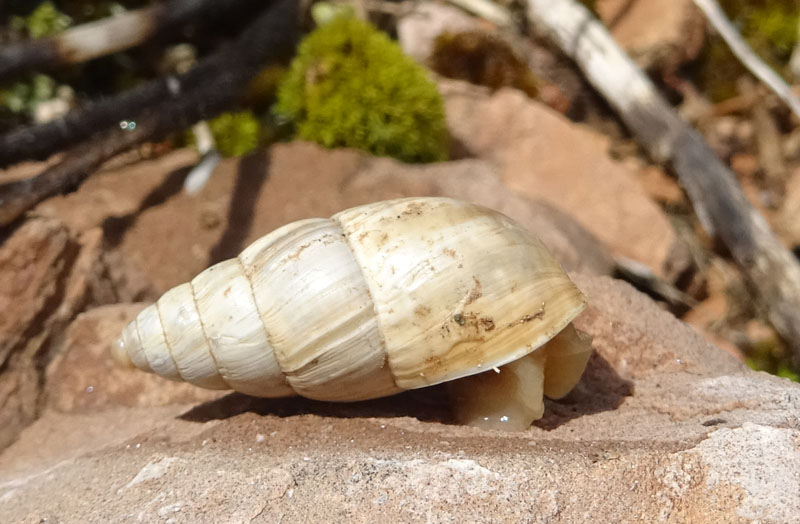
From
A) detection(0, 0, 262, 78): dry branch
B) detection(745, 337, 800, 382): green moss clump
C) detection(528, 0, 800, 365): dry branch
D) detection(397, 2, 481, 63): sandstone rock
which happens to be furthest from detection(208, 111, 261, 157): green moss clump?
detection(745, 337, 800, 382): green moss clump

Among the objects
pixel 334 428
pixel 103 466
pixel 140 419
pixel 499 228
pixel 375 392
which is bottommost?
pixel 140 419

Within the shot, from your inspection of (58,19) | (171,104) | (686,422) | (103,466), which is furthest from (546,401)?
(58,19)

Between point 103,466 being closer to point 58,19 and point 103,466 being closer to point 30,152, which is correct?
point 30,152

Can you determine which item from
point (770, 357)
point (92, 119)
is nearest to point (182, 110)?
point (92, 119)

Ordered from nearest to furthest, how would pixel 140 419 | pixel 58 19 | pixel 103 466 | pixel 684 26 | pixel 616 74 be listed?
pixel 103 466, pixel 140 419, pixel 58 19, pixel 616 74, pixel 684 26

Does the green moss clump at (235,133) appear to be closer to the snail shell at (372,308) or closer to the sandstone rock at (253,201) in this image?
the sandstone rock at (253,201)

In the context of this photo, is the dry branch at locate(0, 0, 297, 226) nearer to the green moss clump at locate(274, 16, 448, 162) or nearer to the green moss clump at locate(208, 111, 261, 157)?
the green moss clump at locate(208, 111, 261, 157)

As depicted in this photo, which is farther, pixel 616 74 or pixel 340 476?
pixel 616 74
